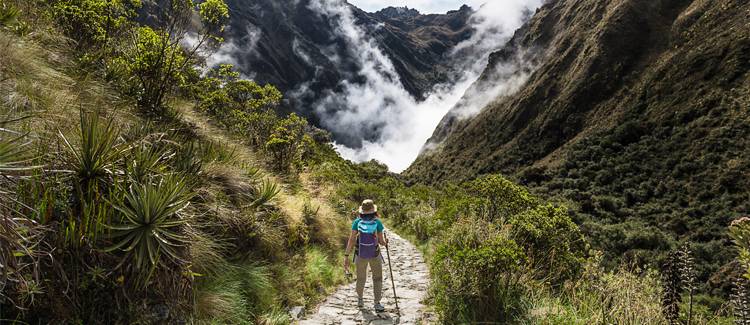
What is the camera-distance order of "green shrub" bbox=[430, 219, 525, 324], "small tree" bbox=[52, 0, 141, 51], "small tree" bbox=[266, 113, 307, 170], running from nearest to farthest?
"green shrub" bbox=[430, 219, 525, 324]
"small tree" bbox=[52, 0, 141, 51]
"small tree" bbox=[266, 113, 307, 170]

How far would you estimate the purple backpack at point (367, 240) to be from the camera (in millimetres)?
6801

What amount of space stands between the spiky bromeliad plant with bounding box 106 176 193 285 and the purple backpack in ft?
10.8

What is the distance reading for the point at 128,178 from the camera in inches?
161

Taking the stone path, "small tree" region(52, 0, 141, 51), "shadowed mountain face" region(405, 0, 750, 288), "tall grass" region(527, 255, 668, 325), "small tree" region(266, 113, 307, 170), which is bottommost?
the stone path

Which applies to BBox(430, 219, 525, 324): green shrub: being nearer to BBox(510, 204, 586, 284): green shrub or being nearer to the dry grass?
BBox(510, 204, 586, 284): green shrub

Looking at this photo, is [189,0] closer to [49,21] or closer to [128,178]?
[49,21]

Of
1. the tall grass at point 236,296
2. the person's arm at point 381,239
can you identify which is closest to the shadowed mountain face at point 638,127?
the person's arm at point 381,239

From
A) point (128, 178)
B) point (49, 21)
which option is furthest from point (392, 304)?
point (49, 21)

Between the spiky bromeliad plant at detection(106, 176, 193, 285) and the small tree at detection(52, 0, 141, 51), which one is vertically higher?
the small tree at detection(52, 0, 141, 51)

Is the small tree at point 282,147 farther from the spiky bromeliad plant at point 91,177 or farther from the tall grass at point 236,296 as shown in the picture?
the spiky bromeliad plant at point 91,177

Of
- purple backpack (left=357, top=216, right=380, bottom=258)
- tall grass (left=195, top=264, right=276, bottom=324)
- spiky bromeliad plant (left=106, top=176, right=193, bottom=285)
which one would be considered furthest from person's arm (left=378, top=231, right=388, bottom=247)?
spiky bromeliad plant (left=106, top=176, right=193, bottom=285)

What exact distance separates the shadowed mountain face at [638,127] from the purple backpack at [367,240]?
1799 inches

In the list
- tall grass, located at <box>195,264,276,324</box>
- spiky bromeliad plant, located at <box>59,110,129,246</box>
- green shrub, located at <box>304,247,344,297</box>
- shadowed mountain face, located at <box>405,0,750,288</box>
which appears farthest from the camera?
shadowed mountain face, located at <box>405,0,750,288</box>

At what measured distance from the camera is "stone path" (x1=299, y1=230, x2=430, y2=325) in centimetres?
624
